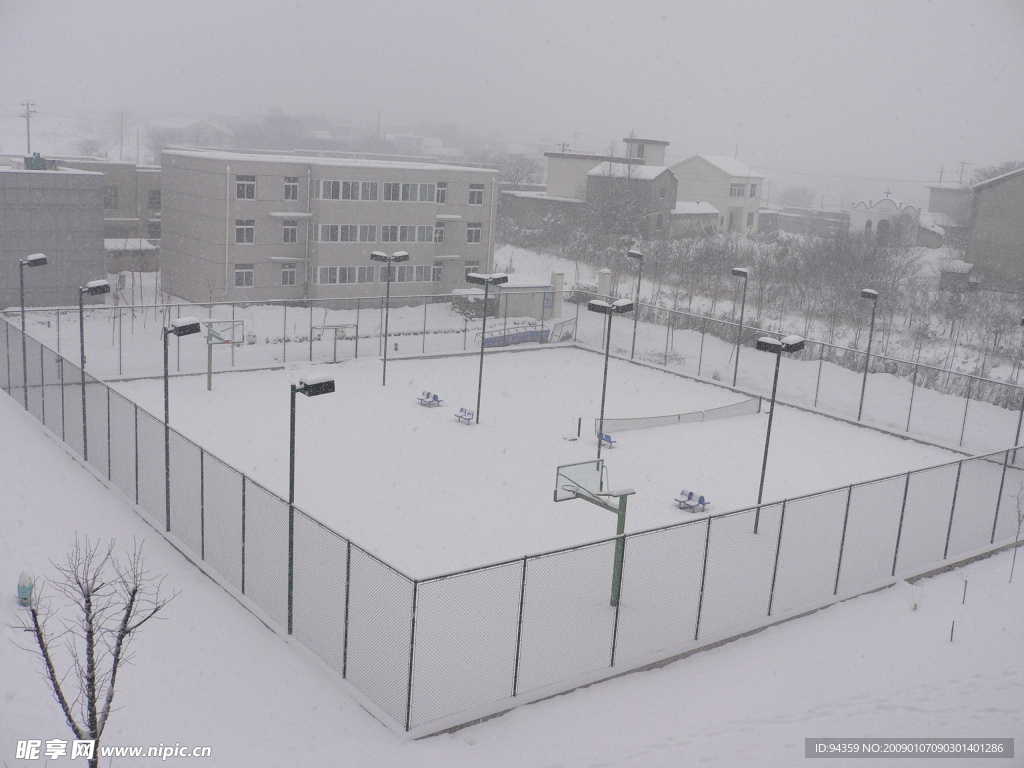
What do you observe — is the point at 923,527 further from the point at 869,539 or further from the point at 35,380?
the point at 35,380

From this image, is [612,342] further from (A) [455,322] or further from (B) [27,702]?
(B) [27,702]

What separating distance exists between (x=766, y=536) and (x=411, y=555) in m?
6.97

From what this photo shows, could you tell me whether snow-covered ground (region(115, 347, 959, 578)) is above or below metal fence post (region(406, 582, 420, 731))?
below

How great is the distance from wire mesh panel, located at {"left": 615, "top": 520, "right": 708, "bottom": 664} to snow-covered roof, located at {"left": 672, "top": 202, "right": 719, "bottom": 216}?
5939 cm

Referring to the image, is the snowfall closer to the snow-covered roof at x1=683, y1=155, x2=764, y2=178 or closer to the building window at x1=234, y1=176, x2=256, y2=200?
the building window at x1=234, y1=176, x2=256, y2=200

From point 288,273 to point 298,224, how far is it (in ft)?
8.23

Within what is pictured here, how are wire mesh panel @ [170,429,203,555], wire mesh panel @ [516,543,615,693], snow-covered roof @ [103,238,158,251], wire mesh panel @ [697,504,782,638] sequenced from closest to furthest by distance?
1. wire mesh panel @ [516,543,615,693]
2. wire mesh panel @ [697,504,782,638]
3. wire mesh panel @ [170,429,203,555]
4. snow-covered roof @ [103,238,158,251]

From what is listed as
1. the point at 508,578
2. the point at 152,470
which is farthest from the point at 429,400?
the point at 508,578

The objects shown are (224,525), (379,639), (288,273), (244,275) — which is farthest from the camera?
(288,273)

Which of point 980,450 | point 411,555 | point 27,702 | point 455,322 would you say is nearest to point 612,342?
point 455,322

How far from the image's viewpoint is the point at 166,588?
49.3 feet

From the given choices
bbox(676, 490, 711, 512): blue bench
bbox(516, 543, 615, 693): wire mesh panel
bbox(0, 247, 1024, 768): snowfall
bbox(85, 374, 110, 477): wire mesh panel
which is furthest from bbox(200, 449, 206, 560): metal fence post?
bbox(676, 490, 711, 512): blue bench

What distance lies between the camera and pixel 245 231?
1746 inches

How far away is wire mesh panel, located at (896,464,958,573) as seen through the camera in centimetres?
1786
